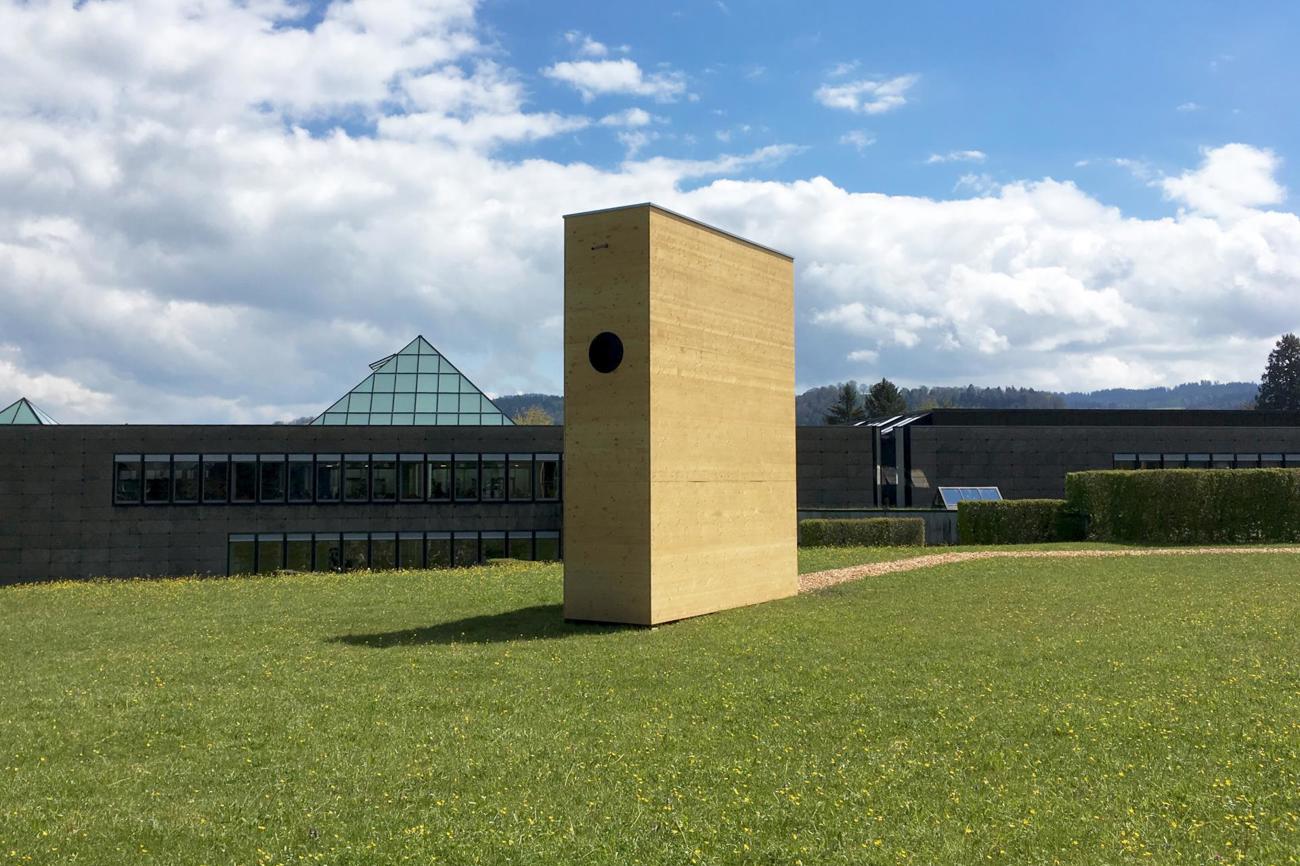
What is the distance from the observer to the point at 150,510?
39.5m

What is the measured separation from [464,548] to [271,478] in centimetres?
787

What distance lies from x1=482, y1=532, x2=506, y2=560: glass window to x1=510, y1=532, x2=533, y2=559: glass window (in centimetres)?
36

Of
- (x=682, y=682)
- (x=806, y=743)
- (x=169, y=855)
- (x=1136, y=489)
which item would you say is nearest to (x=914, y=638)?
(x=682, y=682)

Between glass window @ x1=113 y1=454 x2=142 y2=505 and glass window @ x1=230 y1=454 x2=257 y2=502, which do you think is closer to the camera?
glass window @ x1=113 y1=454 x2=142 y2=505

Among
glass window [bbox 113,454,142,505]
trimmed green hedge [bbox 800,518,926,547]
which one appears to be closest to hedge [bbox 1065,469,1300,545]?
trimmed green hedge [bbox 800,518,926,547]

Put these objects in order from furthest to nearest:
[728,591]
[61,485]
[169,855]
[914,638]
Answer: [61,485], [728,591], [914,638], [169,855]

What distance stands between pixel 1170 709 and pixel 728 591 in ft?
29.6

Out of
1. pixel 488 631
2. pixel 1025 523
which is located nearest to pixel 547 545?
pixel 1025 523

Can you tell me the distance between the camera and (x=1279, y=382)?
120 meters

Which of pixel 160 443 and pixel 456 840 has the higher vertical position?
pixel 160 443

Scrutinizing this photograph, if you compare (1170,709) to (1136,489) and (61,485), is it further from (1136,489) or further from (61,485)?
(61,485)

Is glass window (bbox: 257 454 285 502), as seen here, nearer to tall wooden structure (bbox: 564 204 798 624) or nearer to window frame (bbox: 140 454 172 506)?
window frame (bbox: 140 454 172 506)

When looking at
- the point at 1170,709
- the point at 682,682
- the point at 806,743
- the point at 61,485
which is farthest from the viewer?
the point at 61,485

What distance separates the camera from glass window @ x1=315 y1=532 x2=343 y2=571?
40.4 meters
